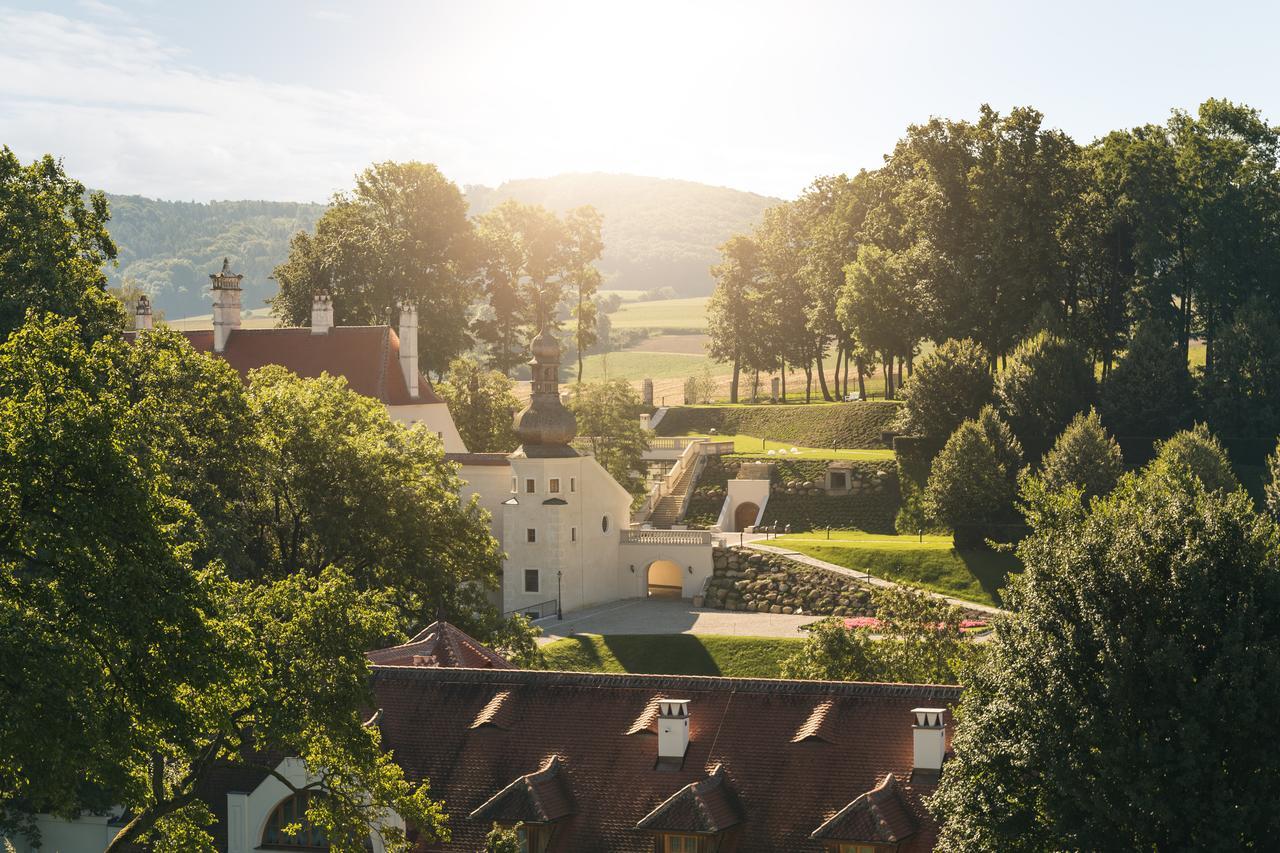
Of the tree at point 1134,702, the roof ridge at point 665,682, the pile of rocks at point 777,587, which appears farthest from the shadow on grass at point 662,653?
the tree at point 1134,702

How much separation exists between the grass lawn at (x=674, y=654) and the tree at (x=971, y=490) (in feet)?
40.2

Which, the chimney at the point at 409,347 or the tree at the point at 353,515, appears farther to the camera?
the chimney at the point at 409,347

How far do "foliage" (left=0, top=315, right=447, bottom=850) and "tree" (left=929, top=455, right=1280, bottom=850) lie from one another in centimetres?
1028

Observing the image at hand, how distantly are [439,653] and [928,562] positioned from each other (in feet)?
105

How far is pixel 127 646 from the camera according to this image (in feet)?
99.6

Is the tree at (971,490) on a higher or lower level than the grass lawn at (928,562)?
higher

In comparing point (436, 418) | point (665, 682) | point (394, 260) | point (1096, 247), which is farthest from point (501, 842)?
point (394, 260)

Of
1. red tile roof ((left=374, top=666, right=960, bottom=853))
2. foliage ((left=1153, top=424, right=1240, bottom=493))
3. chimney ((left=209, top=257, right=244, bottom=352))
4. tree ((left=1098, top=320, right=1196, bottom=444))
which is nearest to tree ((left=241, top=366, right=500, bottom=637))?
red tile roof ((left=374, top=666, right=960, bottom=853))

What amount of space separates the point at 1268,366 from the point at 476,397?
35878mm

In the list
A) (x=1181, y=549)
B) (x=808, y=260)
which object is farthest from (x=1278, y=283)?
(x=1181, y=549)

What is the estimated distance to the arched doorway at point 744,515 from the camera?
86.6 meters

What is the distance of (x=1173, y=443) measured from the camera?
73875mm

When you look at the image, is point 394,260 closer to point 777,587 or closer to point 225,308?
point 225,308

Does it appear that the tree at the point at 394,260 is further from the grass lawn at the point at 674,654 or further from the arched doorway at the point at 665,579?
the grass lawn at the point at 674,654
